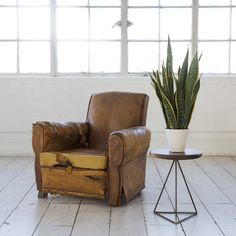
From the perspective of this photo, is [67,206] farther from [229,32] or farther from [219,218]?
[229,32]

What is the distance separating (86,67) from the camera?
6031mm

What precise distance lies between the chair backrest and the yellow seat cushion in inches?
13.6

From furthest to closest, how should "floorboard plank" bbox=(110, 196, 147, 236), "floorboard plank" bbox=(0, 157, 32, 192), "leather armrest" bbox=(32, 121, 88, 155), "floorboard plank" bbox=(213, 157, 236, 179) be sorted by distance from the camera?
"floorboard plank" bbox=(213, 157, 236, 179) < "floorboard plank" bbox=(0, 157, 32, 192) < "leather armrest" bbox=(32, 121, 88, 155) < "floorboard plank" bbox=(110, 196, 147, 236)

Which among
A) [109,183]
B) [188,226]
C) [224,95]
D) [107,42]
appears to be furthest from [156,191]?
[107,42]

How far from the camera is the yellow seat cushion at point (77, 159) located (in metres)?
3.38

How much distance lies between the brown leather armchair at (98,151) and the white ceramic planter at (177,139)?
379 millimetres

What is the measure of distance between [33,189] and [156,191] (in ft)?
3.61

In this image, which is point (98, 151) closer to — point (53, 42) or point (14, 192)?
point (14, 192)

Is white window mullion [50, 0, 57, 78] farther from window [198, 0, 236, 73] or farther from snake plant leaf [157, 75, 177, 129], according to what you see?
snake plant leaf [157, 75, 177, 129]

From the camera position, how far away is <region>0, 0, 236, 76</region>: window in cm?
596

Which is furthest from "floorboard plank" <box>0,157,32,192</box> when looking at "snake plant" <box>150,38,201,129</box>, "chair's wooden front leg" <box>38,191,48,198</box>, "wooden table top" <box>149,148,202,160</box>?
"snake plant" <box>150,38,201,129</box>

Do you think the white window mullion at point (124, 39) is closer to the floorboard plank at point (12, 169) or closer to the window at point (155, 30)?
the window at point (155, 30)

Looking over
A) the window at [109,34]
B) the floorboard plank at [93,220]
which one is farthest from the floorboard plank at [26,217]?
the window at [109,34]

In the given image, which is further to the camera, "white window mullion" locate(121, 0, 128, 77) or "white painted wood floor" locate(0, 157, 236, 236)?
"white window mullion" locate(121, 0, 128, 77)
